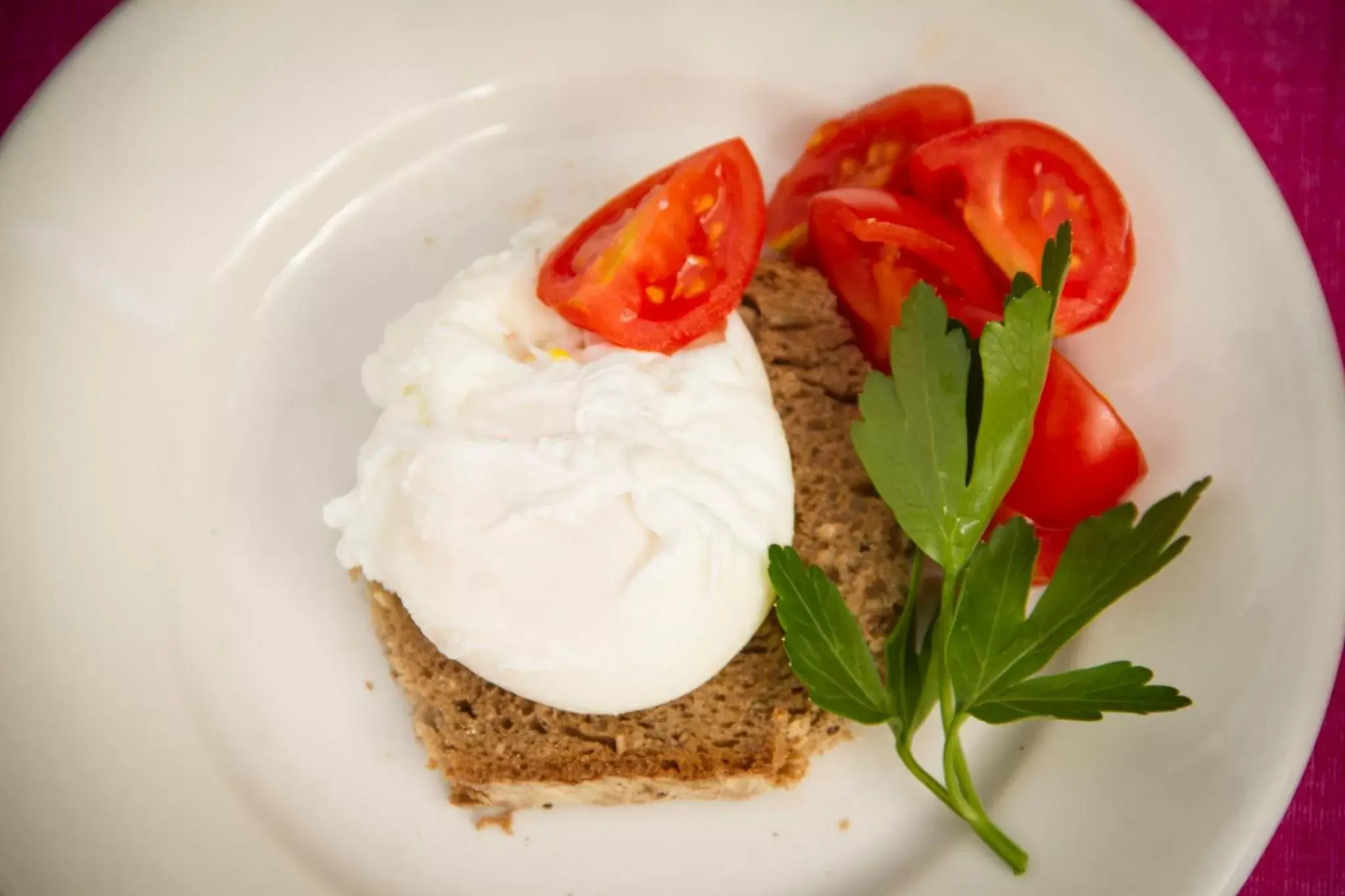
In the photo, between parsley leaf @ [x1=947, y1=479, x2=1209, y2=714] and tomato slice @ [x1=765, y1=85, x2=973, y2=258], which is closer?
parsley leaf @ [x1=947, y1=479, x2=1209, y2=714]

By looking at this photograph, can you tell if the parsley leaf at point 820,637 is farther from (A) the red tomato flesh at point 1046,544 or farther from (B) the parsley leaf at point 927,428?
(A) the red tomato flesh at point 1046,544

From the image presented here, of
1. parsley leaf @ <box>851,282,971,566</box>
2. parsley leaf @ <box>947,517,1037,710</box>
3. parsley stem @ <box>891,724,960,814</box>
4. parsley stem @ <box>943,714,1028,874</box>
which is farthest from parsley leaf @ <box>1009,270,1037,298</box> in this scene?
parsley stem @ <box>891,724,960,814</box>

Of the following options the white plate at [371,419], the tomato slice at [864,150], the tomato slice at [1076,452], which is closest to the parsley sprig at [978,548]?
Answer: the tomato slice at [1076,452]

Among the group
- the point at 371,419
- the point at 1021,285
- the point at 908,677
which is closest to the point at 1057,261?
the point at 1021,285

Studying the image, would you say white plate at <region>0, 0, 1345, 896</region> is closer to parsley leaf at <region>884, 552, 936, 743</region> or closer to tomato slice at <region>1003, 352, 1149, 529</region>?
tomato slice at <region>1003, 352, 1149, 529</region>

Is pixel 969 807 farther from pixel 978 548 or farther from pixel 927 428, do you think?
pixel 927 428

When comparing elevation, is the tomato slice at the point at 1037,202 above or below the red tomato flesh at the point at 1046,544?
above

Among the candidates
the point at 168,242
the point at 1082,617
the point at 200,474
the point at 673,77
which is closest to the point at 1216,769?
the point at 1082,617

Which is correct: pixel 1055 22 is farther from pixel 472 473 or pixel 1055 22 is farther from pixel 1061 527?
pixel 472 473
